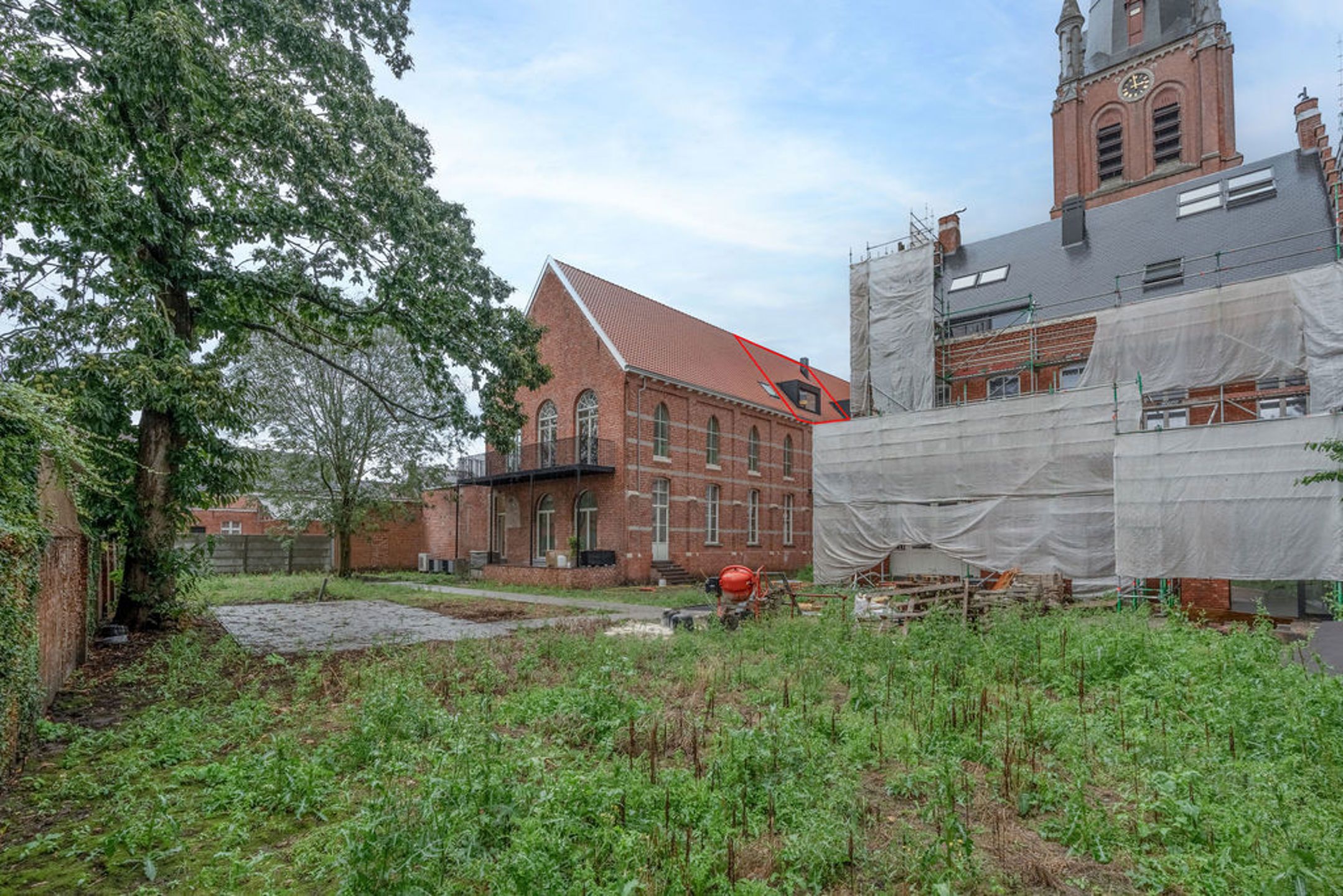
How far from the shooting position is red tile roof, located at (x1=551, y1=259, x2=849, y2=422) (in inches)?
933

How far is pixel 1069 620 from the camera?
8539mm

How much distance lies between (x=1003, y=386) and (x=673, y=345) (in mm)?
11661

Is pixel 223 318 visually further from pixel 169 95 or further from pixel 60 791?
pixel 60 791

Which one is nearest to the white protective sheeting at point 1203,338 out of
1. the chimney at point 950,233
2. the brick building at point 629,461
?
the brick building at point 629,461

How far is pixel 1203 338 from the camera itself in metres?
15.4

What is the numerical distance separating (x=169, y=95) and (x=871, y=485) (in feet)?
55.0

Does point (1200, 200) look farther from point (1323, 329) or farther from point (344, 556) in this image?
point (344, 556)

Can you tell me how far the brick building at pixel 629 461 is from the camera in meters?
22.1

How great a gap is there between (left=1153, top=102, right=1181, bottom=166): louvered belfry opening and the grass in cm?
2893

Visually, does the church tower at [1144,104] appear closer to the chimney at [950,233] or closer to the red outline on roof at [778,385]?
the chimney at [950,233]

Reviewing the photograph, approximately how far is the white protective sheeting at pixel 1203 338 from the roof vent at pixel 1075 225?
7.33 m

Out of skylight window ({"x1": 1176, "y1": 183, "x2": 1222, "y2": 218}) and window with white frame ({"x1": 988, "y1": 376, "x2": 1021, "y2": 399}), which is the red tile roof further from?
skylight window ({"x1": 1176, "y1": 183, "x2": 1222, "y2": 218})

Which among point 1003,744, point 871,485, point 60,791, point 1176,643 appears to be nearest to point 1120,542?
point 871,485

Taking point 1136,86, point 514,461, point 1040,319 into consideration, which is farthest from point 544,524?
point 1136,86
